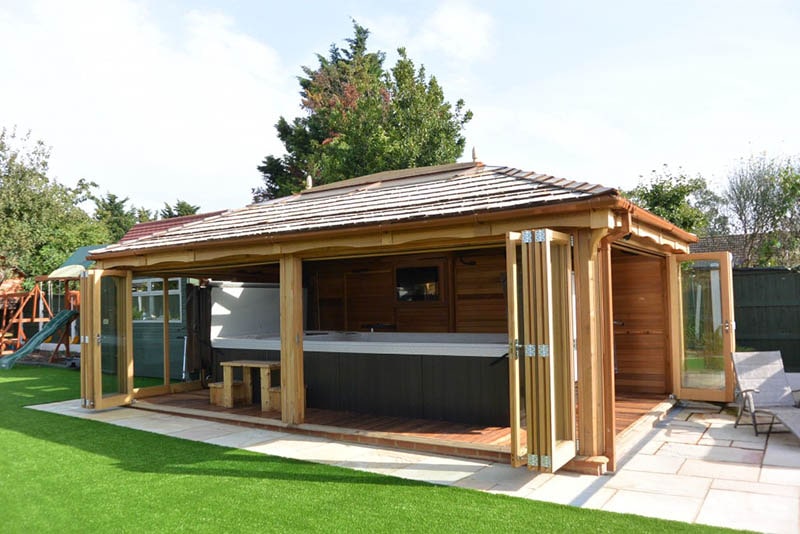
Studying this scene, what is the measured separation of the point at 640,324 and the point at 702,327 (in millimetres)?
848

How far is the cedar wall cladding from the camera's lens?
9.88 meters

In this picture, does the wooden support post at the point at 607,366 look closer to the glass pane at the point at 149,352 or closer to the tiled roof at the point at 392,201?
the tiled roof at the point at 392,201

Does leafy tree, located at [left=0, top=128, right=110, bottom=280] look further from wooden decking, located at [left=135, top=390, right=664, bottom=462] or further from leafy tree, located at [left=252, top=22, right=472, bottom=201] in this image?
wooden decking, located at [left=135, top=390, right=664, bottom=462]

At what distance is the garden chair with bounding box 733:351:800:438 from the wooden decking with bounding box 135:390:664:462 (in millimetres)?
1119

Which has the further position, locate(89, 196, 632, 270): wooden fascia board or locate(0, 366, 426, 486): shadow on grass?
locate(0, 366, 426, 486): shadow on grass

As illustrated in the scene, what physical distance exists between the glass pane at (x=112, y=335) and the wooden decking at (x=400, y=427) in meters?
0.55

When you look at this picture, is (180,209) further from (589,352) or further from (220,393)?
(589,352)

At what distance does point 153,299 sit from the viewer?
11898 mm

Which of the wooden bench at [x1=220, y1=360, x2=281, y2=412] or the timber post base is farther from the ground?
Result: the wooden bench at [x1=220, y1=360, x2=281, y2=412]

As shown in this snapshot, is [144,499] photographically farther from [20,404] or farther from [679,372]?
[679,372]

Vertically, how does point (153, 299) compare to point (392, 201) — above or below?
below

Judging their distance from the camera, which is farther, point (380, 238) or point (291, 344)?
point (291, 344)

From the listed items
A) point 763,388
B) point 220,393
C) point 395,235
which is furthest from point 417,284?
point 763,388

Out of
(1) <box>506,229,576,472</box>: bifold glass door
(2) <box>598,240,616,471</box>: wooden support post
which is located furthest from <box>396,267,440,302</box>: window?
(1) <box>506,229,576,472</box>: bifold glass door
